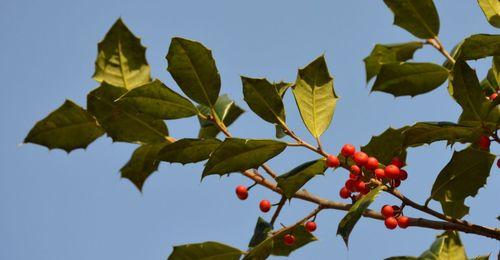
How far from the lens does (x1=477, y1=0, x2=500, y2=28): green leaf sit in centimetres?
255

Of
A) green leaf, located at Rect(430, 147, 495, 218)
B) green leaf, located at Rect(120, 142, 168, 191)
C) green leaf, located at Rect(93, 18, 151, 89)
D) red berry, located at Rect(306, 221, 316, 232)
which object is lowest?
red berry, located at Rect(306, 221, 316, 232)

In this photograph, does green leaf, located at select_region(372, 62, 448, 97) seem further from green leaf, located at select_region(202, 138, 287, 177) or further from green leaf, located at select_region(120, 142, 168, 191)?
green leaf, located at select_region(120, 142, 168, 191)

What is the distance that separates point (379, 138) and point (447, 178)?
0.27 meters

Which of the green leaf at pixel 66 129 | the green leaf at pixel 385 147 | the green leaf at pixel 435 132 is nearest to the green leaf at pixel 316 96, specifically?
the green leaf at pixel 385 147

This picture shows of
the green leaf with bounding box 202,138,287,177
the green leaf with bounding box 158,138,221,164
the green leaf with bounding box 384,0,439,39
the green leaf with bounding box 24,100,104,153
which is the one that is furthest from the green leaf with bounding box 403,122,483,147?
the green leaf with bounding box 24,100,104,153

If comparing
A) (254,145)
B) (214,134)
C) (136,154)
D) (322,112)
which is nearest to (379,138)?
(322,112)

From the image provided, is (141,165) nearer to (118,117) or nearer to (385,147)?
(118,117)

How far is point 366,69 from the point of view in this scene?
2666mm

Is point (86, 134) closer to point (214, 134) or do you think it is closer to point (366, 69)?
point (214, 134)

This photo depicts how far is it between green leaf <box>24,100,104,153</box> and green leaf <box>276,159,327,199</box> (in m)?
0.90

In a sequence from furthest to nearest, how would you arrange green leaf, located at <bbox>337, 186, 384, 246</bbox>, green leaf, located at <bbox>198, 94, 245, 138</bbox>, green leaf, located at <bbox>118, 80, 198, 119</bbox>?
green leaf, located at <bbox>198, 94, 245, 138</bbox>
green leaf, located at <bbox>118, 80, 198, 119</bbox>
green leaf, located at <bbox>337, 186, 384, 246</bbox>

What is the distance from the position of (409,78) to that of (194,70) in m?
0.76

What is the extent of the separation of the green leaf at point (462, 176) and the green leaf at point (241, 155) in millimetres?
544

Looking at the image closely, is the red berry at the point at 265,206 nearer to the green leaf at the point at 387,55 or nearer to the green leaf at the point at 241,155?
the green leaf at the point at 241,155
